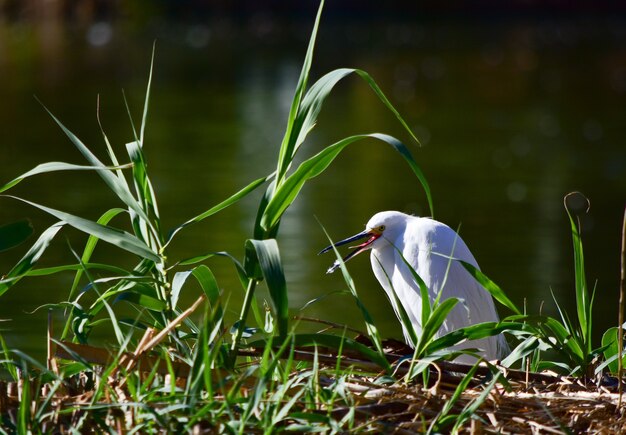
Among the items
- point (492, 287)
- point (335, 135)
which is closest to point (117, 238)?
point (492, 287)

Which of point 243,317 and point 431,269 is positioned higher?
point 243,317

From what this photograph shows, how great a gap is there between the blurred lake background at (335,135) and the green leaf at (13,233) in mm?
70

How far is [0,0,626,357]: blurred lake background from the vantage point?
6.89 metres

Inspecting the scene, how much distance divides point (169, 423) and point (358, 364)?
1.17ft

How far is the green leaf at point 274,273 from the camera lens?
5.54 ft

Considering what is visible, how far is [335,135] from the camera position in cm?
1242

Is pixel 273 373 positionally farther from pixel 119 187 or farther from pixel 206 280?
pixel 119 187

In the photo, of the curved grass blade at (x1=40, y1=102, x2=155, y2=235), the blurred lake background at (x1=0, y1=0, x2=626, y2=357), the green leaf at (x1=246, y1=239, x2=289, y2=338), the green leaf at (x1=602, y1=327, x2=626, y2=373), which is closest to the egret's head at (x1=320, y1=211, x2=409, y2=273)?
the blurred lake background at (x1=0, y1=0, x2=626, y2=357)

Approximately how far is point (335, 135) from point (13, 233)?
10.6m

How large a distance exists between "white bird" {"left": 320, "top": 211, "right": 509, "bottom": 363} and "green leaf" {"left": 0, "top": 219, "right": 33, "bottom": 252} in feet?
4.47

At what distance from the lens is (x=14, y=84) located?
1644 centimetres

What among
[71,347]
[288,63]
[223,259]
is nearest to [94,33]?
[288,63]

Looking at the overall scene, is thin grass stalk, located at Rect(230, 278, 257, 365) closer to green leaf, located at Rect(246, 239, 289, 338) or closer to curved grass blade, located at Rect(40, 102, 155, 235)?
green leaf, located at Rect(246, 239, 289, 338)

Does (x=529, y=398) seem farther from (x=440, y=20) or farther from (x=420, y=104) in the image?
(x=440, y=20)
